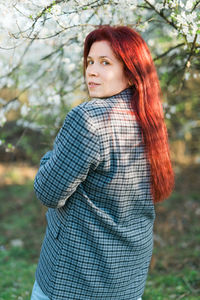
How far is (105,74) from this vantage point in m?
1.64

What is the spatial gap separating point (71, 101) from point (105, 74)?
261cm

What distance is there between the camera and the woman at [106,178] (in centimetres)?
144

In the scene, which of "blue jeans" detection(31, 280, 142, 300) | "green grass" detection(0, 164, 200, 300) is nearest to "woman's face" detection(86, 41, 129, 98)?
"blue jeans" detection(31, 280, 142, 300)

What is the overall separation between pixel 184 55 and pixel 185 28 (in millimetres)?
778

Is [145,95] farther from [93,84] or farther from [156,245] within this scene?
[156,245]

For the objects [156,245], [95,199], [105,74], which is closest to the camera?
[95,199]

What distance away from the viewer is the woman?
144 cm

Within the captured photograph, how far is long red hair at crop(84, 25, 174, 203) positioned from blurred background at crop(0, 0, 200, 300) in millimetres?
404

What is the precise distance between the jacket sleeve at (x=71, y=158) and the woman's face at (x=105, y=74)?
27 cm

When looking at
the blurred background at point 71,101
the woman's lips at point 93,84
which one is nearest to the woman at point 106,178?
the woman's lips at point 93,84

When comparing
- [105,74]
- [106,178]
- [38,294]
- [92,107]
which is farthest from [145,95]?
[38,294]

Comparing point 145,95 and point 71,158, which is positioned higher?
point 145,95

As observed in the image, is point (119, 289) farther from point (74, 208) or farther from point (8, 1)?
point (8, 1)

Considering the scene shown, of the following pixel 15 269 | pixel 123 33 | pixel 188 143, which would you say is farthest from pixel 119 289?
pixel 188 143
